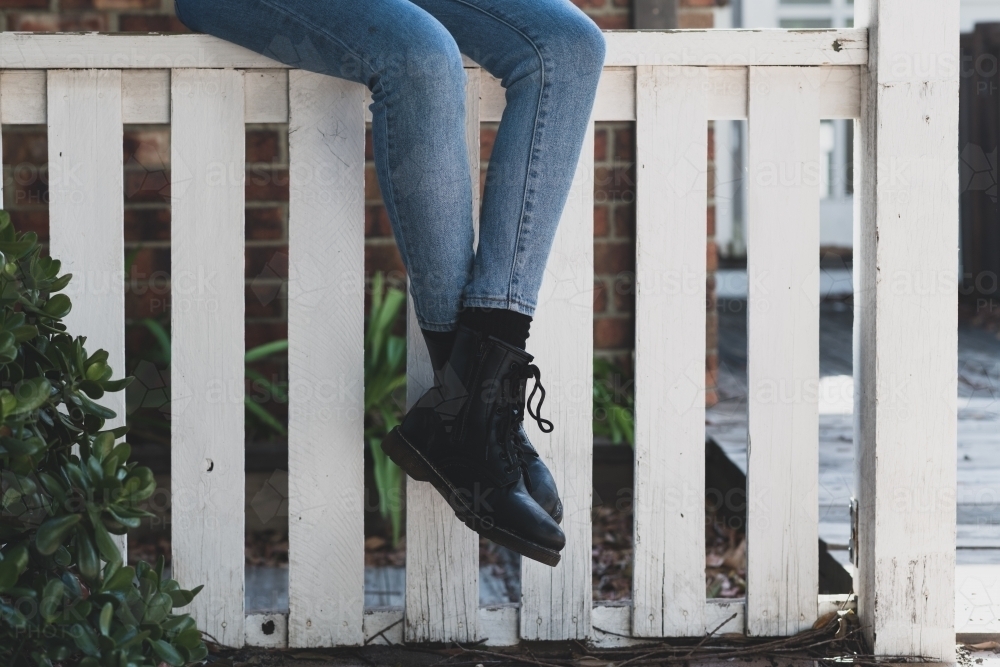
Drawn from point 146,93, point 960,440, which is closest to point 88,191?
point 146,93

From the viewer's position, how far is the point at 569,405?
148cm

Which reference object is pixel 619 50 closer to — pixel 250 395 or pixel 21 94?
pixel 21 94

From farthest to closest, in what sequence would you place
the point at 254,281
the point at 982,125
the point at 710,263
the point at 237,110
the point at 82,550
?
the point at 982,125 → the point at 710,263 → the point at 254,281 → the point at 237,110 → the point at 82,550

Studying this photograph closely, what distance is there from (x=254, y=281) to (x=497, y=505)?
162cm

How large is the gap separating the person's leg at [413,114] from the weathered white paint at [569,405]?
208 mm

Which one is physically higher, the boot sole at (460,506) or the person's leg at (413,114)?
the person's leg at (413,114)

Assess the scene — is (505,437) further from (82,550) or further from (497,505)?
(82,550)

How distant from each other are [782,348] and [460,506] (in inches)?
21.3

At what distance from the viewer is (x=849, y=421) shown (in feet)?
9.94

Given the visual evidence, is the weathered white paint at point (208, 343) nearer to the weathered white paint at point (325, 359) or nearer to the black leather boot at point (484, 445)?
the weathered white paint at point (325, 359)

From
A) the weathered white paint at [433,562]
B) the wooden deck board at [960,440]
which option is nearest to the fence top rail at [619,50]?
the weathered white paint at [433,562]

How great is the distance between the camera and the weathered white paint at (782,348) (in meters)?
1.46

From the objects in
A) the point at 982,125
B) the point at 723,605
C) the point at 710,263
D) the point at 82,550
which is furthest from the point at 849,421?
the point at 982,125

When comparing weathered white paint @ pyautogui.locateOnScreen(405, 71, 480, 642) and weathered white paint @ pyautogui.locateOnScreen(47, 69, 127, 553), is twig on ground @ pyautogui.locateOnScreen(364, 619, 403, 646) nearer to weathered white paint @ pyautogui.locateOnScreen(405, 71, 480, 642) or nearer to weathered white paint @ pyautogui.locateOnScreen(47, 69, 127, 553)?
weathered white paint @ pyautogui.locateOnScreen(405, 71, 480, 642)
